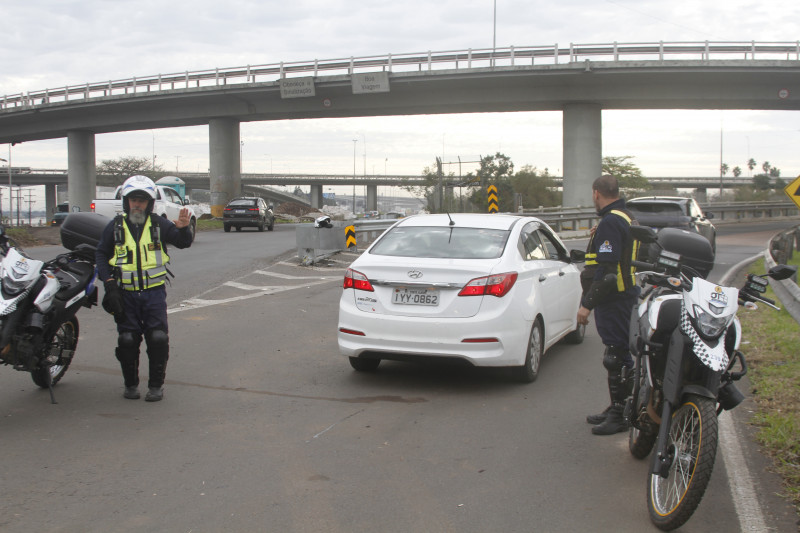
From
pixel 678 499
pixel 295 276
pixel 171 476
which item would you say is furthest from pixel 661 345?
pixel 295 276

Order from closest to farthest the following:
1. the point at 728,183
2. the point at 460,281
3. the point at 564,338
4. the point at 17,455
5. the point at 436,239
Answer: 1. the point at 17,455
2. the point at 460,281
3. the point at 436,239
4. the point at 564,338
5. the point at 728,183

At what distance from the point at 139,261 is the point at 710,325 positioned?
4393 millimetres

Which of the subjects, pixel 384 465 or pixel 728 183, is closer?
pixel 384 465

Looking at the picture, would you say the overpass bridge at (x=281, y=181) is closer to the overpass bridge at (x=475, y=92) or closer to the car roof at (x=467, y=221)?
the overpass bridge at (x=475, y=92)

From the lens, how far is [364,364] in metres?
7.29

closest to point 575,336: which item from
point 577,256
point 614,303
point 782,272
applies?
point 577,256

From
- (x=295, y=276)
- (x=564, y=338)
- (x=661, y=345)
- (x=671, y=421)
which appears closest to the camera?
(x=671, y=421)

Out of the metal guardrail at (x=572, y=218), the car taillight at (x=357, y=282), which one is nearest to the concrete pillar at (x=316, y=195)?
the metal guardrail at (x=572, y=218)

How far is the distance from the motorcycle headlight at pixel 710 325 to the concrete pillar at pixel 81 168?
5205 cm

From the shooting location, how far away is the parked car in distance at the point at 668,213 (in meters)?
17.7

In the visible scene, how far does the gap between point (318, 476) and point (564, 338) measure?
5130 millimetres

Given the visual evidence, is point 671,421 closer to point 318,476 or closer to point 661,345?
point 661,345

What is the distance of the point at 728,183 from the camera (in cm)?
13762

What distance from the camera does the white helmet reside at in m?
6.12
